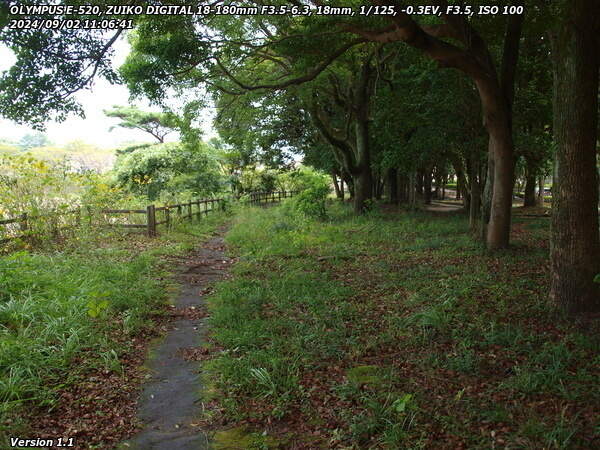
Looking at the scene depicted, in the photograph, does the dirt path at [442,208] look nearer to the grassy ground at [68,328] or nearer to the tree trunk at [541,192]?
the tree trunk at [541,192]

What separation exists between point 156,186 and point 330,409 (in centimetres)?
1813

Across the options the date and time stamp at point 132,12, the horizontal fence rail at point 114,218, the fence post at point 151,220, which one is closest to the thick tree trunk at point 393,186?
the horizontal fence rail at point 114,218

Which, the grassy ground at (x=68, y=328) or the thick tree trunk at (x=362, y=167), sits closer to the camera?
the grassy ground at (x=68, y=328)

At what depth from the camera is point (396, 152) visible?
587 inches

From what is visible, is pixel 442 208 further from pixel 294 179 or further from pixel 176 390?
pixel 176 390

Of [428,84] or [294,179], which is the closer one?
[428,84]

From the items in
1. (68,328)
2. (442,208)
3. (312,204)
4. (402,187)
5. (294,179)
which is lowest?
(68,328)

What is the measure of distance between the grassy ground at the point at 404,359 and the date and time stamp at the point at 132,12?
424 centimetres

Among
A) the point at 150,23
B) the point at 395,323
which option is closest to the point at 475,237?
the point at 395,323

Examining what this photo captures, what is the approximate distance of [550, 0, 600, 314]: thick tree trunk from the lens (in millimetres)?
4863

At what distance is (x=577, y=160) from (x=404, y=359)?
3.14 m

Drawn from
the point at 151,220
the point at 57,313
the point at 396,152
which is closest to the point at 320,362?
the point at 57,313

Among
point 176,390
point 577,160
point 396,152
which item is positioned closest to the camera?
point 176,390

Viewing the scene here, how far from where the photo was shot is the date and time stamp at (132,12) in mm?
6172
